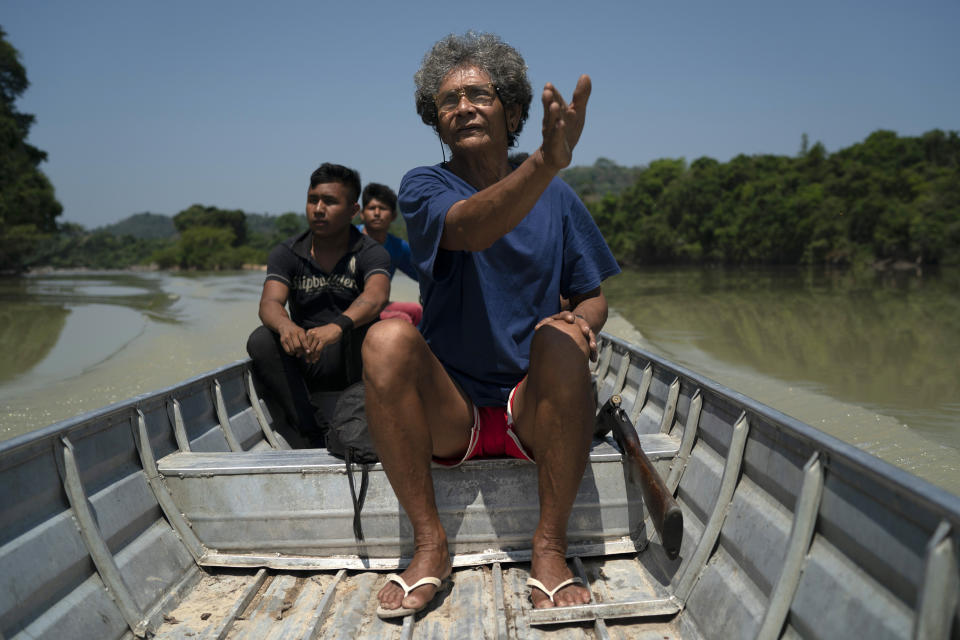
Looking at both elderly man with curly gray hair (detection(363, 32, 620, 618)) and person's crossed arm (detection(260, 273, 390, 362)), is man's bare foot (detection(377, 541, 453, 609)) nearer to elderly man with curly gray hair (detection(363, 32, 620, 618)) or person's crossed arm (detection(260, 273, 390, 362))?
elderly man with curly gray hair (detection(363, 32, 620, 618))

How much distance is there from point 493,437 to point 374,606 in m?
0.62

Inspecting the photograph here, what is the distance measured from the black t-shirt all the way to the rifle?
1632 mm

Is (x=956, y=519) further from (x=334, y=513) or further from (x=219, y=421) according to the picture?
(x=219, y=421)

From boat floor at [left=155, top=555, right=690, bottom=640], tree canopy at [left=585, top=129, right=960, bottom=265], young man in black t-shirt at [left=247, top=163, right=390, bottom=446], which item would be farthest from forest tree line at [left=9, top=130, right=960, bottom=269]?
boat floor at [left=155, top=555, right=690, bottom=640]

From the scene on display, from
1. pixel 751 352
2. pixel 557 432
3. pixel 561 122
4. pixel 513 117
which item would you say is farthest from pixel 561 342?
pixel 751 352

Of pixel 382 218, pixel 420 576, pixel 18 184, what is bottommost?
pixel 420 576

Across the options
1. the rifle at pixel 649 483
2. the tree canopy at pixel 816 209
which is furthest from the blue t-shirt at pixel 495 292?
the tree canopy at pixel 816 209

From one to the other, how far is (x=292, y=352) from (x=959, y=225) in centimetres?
3786

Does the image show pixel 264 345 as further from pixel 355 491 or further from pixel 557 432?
pixel 557 432

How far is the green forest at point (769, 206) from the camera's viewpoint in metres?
35.0

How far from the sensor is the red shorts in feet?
6.82

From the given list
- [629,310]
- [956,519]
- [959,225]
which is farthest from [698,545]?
[959,225]

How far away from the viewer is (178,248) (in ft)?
277

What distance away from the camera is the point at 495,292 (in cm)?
203
